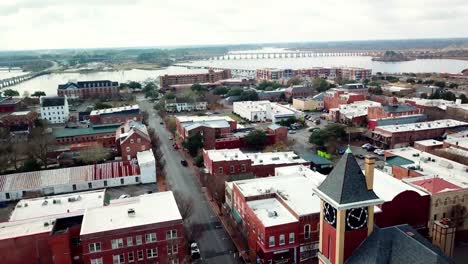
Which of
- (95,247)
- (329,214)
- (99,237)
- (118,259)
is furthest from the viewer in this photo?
(118,259)

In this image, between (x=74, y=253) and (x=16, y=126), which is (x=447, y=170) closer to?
(x=74, y=253)

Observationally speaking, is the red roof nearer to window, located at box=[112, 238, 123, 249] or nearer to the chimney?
the chimney

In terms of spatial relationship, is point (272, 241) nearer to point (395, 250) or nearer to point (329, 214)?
point (329, 214)

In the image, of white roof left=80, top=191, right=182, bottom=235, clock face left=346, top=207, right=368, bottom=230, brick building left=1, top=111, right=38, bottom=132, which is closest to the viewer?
clock face left=346, top=207, right=368, bottom=230

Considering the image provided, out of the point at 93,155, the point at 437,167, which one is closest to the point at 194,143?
the point at 93,155

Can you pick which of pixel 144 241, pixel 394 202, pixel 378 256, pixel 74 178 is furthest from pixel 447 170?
pixel 74 178

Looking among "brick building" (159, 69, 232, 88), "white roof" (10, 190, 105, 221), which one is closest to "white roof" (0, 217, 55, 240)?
"white roof" (10, 190, 105, 221)
